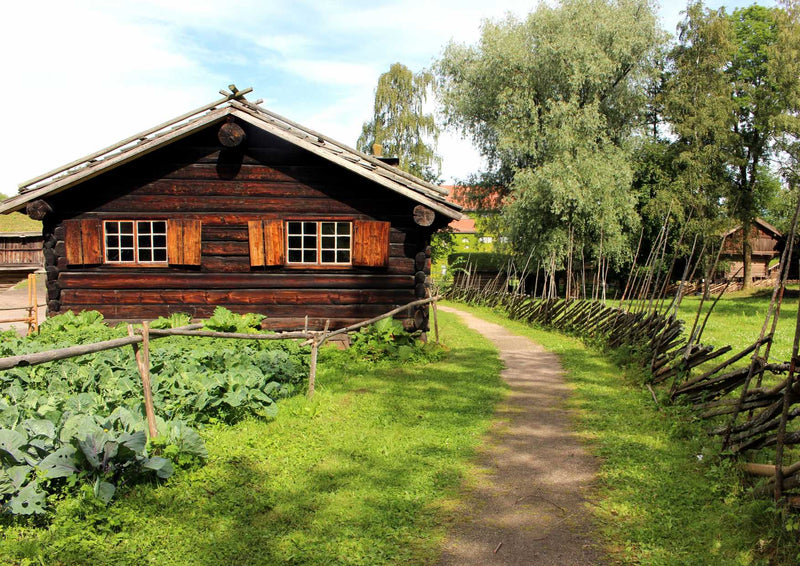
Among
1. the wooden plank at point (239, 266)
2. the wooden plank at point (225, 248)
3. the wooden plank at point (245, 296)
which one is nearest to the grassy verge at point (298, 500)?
the wooden plank at point (245, 296)

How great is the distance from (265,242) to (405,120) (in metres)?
27.8

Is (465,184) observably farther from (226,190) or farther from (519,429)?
(519,429)

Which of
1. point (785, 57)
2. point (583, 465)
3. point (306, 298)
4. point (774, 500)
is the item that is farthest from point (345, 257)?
point (785, 57)

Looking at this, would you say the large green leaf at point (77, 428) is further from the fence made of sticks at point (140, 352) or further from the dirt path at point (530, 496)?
the dirt path at point (530, 496)

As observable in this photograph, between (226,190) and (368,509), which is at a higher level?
(226,190)

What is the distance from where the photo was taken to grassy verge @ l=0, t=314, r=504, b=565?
4133 mm

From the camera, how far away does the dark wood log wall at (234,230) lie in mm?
11852

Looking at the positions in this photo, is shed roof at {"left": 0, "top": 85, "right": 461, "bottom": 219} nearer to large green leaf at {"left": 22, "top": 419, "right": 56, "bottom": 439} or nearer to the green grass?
large green leaf at {"left": 22, "top": 419, "right": 56, "bottom": 439}

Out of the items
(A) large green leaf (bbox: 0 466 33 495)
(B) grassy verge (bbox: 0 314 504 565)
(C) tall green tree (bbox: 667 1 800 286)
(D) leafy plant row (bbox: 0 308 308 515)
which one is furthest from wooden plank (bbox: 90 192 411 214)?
(C) tall green tree (bbox: 667 1 800 286)

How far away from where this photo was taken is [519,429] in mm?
7062

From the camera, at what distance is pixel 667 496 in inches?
200

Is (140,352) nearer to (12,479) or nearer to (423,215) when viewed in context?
(12,479)

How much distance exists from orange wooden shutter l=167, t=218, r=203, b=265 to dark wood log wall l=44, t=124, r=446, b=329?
151 mm

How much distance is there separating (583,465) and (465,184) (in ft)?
92.0
